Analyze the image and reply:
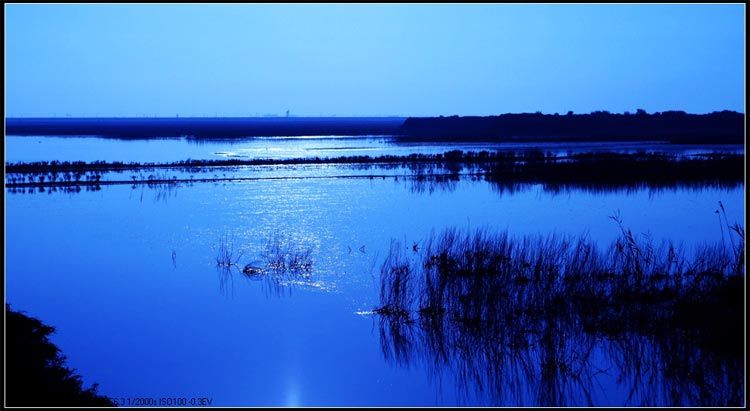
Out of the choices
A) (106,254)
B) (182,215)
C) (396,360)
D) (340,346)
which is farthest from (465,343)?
(182,215)

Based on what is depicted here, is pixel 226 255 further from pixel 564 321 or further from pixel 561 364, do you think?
pixel 561 364

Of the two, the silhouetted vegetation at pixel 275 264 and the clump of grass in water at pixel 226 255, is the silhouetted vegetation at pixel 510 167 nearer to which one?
the clump of grass in water at pixel 226 255

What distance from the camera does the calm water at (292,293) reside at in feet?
26.0

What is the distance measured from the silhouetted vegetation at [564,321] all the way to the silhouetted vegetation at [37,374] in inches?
134

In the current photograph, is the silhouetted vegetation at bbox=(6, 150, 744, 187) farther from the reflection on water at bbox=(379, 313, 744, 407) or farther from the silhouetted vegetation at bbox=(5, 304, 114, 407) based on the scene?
the reflection on water at bbox=(379, 313, 744, 407)

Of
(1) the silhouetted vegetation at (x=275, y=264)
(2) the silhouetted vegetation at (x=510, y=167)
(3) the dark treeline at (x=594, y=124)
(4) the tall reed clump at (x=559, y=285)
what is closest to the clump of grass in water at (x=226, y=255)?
(1) the silhouetted vegetation at (x=275, y=264)

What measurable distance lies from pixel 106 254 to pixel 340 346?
7108mm

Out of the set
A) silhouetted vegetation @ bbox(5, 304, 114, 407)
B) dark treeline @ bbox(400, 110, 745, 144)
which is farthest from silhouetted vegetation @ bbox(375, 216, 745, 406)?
dark treeline @ bbox(400, 110, 745, 144)

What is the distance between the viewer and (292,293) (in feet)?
36.9

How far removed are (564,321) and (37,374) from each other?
5925 millimetres

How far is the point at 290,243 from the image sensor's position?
47.2 ft

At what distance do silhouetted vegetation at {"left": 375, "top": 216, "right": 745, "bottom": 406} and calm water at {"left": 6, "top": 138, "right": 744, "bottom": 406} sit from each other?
0.14ft

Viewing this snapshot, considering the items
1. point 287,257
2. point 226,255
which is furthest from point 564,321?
point 226,255

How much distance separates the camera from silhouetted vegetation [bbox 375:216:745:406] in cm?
779
